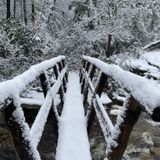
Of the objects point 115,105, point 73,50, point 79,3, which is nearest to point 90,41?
point 73,50

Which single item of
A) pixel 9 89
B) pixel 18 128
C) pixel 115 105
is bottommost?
pixel 115 105

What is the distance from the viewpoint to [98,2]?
86.2 ft

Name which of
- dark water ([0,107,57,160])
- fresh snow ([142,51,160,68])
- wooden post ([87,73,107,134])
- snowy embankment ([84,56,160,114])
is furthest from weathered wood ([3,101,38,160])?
fresh snow ([142,51,160,68])

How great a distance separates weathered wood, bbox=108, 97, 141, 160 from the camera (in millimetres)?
2835

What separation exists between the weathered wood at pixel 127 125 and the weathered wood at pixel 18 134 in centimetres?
71

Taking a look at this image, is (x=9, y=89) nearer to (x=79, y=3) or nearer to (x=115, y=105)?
(x=115, y=105)

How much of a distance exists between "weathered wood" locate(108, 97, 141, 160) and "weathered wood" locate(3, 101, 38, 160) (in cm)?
71

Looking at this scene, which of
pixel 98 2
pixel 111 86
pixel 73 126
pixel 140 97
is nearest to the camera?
pixel 140 97

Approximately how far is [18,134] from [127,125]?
85 cm

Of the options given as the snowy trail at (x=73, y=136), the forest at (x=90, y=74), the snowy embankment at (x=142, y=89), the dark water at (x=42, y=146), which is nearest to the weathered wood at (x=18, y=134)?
the forest at (x=90, y=74)

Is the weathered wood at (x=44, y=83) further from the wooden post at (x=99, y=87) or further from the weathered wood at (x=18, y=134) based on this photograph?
the weathered wood at (x=18, y=134)

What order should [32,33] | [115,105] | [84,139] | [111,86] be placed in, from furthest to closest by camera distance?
[32,33]
[111,86]
[115,105]
[84,139]

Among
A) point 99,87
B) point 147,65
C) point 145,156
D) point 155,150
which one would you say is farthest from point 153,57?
point 99,87

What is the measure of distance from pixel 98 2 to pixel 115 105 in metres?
13.8
